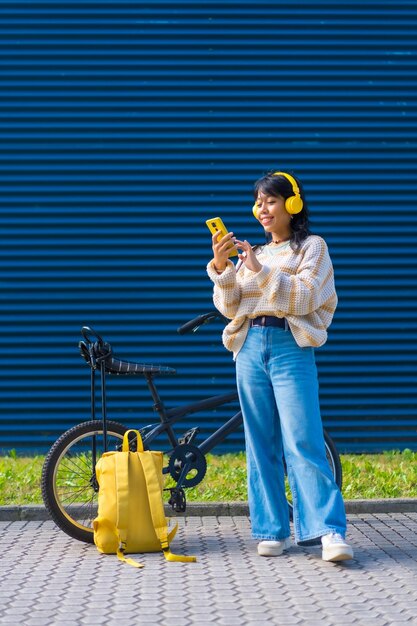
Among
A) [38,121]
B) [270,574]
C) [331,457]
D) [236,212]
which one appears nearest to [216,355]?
[236,212]

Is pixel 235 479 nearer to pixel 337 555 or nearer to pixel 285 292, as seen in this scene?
pixel 337 555

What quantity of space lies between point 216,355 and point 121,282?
98 cm

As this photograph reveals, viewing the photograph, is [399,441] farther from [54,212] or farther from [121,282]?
[54,212]

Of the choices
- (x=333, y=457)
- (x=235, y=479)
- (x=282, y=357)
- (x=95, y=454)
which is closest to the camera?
(x=282, y=357)

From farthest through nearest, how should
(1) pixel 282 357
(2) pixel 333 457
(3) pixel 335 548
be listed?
1. (2) pixel 333 457
2. (1) pixel 282 357
3. (3) pixel 335 548

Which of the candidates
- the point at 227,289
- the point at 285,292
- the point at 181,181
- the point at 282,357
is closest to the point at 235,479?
the point at 282,357

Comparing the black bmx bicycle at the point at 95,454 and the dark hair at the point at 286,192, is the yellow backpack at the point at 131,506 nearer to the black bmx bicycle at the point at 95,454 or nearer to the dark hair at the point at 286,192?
the black bmx bicycle at the point at 95,454

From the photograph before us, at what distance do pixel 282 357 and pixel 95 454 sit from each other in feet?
4.24

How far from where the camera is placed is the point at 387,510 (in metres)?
7.74

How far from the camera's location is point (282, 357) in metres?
6.23

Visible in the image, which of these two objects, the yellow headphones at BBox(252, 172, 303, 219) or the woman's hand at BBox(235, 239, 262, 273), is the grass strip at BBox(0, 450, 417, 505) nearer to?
the woman's hand at BBox(235, 239, 262, 273)

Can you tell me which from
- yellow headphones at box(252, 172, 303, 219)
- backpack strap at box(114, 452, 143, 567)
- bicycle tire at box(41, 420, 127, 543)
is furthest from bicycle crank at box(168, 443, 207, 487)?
yellow headphones at box(252, 172, 303, 219)

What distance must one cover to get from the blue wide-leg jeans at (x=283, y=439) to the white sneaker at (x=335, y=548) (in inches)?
1.5

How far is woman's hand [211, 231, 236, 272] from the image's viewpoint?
20.1 feet
